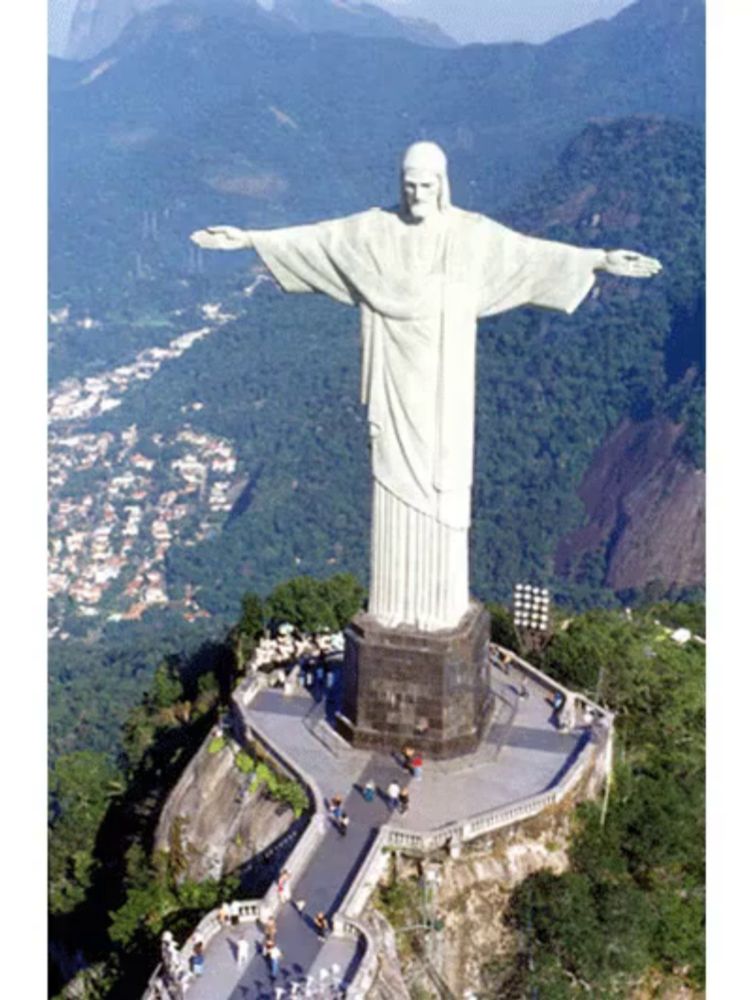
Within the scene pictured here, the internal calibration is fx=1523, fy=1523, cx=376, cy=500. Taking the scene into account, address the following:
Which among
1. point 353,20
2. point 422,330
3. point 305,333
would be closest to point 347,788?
point 422,330

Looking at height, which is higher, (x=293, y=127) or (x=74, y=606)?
(x=293, y=127)

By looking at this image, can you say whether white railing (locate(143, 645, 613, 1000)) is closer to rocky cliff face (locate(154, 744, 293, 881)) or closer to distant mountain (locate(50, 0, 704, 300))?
rocky cliff face (locate(154, 744, 293, 881))

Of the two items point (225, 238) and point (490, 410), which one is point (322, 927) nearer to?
point (225, 238)

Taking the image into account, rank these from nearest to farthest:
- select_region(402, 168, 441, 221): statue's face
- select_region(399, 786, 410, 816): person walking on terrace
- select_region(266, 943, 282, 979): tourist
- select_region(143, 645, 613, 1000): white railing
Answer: select_region(266, 943, 282, 979): tourist
select_region(143, 645, 613, 1000): white railing
select_region(402, 168, 441, 221): statue's face
select_region(399, 786, 410, 816): person walking on terrace

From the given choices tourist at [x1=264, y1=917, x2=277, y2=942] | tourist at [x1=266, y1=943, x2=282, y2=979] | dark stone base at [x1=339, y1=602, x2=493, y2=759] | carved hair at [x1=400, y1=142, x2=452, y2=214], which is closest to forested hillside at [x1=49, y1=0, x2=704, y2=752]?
dark stone base at [x1=339, y1=602, x2=493, y2=759]

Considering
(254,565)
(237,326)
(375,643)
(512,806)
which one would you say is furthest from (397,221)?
(237,326)

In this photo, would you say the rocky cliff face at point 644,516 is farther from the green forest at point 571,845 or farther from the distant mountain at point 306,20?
the distant mountain at point 306,20

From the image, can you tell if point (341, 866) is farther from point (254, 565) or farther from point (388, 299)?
point (254, 565)

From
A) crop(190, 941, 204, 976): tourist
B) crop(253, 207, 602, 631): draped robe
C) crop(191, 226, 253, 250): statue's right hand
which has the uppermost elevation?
crop(191, 226, 253, 250): statue's right hand
